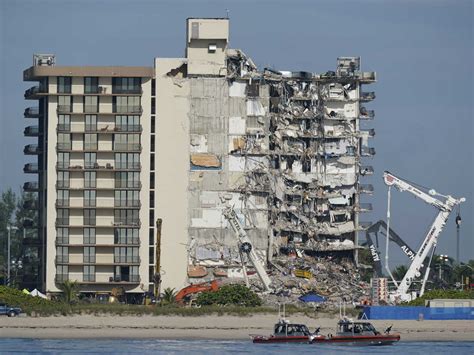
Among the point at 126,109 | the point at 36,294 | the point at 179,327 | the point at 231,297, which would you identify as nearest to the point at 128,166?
the point at 126,109

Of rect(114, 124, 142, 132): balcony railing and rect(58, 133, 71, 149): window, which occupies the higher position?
rect(114, 124, 142, 132): balcony railing

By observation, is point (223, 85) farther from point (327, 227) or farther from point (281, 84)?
point (327, 227)

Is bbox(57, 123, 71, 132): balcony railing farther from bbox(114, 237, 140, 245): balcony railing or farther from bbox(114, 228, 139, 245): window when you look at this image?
bbox(114, 237, 140, 245): balcony railing

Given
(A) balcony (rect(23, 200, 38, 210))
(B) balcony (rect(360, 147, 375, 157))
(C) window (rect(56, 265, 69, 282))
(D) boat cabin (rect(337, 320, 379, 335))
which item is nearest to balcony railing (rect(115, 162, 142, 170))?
(C) window (rect(56, 265, 69, 282))

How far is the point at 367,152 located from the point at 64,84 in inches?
1188

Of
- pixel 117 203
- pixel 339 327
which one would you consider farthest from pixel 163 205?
pixel 339 327

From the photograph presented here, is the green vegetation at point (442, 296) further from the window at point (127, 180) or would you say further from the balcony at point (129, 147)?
the balcony at point (129, 147)

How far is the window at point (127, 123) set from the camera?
162250 millimetres

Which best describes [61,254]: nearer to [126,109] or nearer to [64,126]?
[64,126]

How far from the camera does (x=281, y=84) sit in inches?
6531

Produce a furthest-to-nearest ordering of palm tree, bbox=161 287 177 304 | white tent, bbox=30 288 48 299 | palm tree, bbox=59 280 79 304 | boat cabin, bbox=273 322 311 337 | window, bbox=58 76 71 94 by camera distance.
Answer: window, bbox=58 76 71 94, palm tree, bbox=161 287 177 304, white tent, bbox=30 288 48 299, palm tree, bbox=59 280 79 304, boat cabin, bbox=273 322 311 337

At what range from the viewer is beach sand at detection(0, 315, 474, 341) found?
447 ft

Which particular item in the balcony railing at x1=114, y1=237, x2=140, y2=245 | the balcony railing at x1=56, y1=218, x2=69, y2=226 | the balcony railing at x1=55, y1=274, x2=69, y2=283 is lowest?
the balcony railing at x1=55, y1=274, x2=69, y2=283

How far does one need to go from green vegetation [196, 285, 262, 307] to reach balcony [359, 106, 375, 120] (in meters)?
25.6
